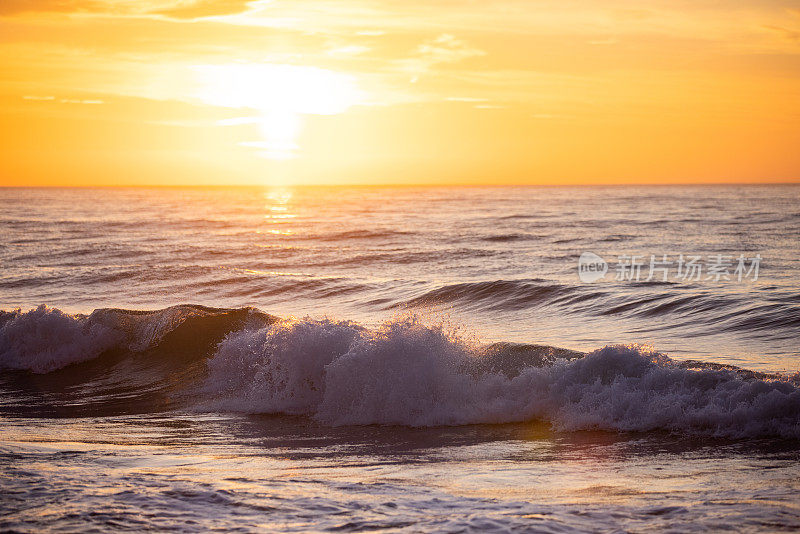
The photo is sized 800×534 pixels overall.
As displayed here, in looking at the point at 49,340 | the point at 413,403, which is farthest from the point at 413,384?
the point at 49,340

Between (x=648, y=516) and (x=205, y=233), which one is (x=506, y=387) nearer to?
(x=648, y=516)

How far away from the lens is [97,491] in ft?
19.8

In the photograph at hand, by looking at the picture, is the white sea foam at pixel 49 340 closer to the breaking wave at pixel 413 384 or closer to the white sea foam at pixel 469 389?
the breaking wave at pixel 413 384

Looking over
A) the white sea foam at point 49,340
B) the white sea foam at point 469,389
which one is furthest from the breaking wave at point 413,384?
the white sea foam at point 49,340

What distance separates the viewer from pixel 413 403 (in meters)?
9.85

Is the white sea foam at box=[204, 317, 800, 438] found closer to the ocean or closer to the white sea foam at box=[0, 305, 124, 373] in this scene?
the ocean

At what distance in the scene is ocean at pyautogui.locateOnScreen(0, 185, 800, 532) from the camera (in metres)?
5.83

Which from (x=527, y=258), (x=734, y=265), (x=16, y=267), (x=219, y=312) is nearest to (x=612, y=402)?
(x=219, y=312)

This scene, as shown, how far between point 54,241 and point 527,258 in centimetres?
2511

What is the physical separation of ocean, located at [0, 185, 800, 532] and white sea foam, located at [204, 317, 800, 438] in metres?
0.03

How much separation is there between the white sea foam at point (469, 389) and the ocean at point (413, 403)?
3 centimetres

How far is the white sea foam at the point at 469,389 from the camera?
8695 millimetres

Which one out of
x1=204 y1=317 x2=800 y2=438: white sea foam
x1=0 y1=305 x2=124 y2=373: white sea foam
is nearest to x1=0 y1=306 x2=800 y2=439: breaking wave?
x1=204 y1=317 x2=800 y2=438: white sea foam

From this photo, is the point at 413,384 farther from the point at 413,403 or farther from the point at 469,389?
the point at 469,389
